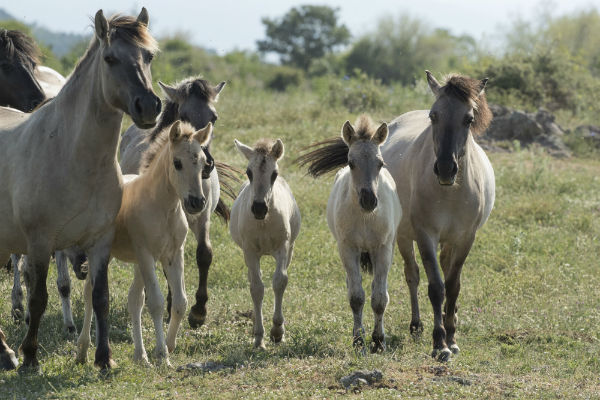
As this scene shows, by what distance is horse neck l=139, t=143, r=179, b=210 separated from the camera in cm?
657

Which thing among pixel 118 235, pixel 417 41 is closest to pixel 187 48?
pixel 417 41

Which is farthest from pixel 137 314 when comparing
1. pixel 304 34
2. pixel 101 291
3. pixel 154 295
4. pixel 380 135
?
pixel 304 34

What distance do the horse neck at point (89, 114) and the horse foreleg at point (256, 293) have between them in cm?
196

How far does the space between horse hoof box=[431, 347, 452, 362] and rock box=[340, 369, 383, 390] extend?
1.18 metres

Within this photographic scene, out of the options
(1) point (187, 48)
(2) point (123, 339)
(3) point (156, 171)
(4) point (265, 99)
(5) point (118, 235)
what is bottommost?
(2) point (123, 339)

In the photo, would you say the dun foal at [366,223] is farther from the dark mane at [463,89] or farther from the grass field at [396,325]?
the dark mane at [463,89]

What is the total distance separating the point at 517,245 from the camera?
10.9 meters

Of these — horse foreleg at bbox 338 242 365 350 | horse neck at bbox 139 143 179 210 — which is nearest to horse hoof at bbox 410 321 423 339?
horse foreleg at bbox 338 242 365 350

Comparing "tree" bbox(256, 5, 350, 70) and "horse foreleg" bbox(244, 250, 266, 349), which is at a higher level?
"tree" bbox(256, 5, 350, 70)

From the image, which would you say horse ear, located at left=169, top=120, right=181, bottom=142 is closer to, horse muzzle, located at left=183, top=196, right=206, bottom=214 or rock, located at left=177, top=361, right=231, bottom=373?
horse muzzle, located at left=183, top=196, right=206, bottom=214

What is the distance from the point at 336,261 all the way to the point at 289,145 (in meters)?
6.04

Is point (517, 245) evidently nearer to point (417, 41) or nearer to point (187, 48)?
point (187, 48)

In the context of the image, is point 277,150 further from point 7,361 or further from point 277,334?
point 7,361

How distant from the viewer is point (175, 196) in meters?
6.60
